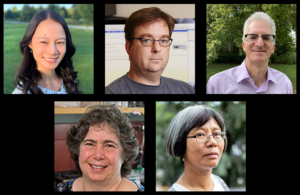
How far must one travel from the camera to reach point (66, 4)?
589cm

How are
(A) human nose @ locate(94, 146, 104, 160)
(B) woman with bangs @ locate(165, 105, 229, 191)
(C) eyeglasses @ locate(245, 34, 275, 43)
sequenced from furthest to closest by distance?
(C) eyeglasses @ locate(245, 34, 275, 43) < (B) woman with bangs @ locate(165, 105, 229, 191) < (A) human nose @ locate(94, 146, 104, 160)

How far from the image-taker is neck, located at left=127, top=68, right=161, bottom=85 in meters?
5.83

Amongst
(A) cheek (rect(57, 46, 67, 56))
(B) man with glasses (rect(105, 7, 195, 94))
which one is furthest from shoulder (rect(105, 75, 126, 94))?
(A) cheek (rect(57, 46, 67, 56))

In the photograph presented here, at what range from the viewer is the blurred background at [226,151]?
19.1 feet

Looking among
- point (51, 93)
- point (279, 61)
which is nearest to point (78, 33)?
point (51, 93)

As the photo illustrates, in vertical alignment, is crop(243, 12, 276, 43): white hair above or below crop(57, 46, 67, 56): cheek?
above

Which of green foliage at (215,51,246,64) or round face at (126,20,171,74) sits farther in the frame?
green foliage at (215,51,246,64)

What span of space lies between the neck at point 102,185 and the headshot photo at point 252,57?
1.59 m

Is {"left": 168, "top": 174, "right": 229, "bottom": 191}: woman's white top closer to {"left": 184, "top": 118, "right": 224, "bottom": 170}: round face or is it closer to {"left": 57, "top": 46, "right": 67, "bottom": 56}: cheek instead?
{"left": 184, "top": 118, "right": 224, "bottom": 170}: round face

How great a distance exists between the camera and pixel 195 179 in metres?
5.82

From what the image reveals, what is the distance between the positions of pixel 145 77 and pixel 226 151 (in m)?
1.35

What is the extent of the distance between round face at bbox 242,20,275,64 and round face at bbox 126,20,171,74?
1.00 m

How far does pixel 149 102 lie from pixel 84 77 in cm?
87

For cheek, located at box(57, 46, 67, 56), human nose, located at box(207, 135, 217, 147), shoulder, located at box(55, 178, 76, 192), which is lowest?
shoulder, located at box(55, 178, 76, 192)
